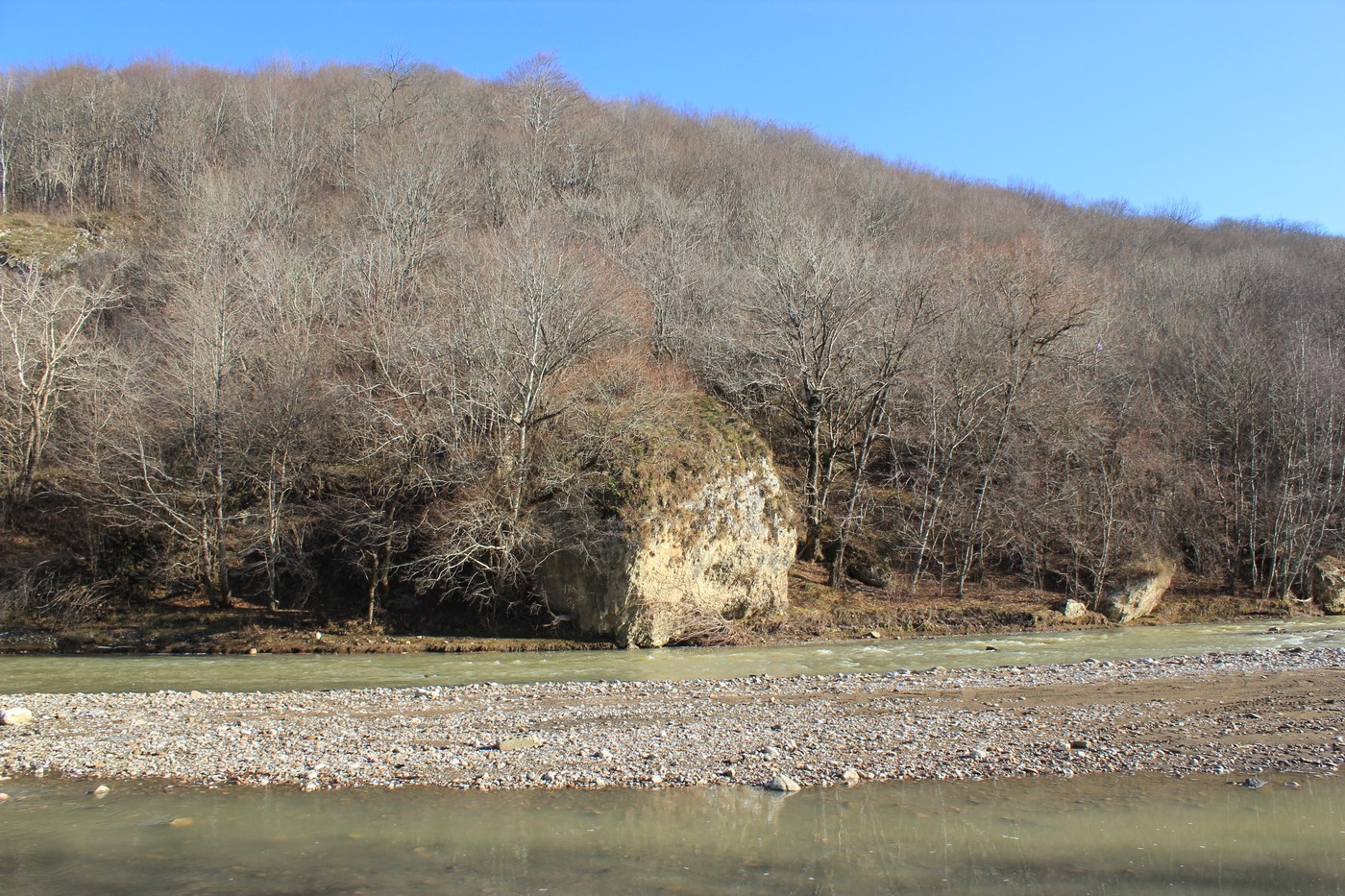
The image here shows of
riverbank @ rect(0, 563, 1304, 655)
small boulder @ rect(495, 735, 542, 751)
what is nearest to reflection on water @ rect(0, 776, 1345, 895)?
small boulder @ rect(495, 735, 542, 751)

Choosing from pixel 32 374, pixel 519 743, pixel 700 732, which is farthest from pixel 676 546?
pixel 32 374

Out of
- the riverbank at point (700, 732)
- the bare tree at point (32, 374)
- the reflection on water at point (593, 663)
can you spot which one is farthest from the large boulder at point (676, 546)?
the bare tree at point (32, 374)

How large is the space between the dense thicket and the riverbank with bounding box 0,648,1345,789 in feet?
27.7

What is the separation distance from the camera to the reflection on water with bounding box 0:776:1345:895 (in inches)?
295

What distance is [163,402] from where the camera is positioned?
2473 cm

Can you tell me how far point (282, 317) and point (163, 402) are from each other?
5.57 meters

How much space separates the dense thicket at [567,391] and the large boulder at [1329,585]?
2.37 feet

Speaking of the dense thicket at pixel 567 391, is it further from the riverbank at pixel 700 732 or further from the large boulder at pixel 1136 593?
the riverbank at pixel 700 732

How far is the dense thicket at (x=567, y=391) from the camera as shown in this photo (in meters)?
23.8

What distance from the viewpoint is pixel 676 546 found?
22.8 m

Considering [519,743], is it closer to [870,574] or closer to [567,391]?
[567,391]

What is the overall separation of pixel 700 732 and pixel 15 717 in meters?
10.8

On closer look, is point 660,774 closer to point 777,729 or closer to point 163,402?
point 777,729

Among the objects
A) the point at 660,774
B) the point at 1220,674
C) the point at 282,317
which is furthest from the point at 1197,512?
the point at 282,317
